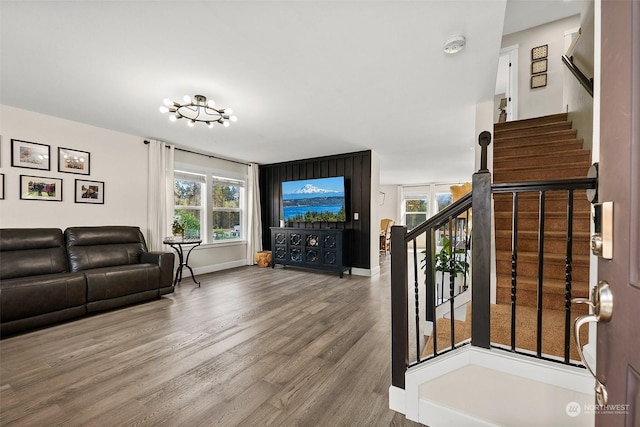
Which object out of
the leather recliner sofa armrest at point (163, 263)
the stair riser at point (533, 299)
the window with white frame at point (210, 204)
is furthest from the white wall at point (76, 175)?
the stair riser at point (533, 299)

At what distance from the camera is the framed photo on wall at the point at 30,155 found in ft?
10.7

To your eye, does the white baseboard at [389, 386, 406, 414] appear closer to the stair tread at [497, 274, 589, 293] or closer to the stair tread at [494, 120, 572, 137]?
the stair tread at [497, 274, 589, 293]

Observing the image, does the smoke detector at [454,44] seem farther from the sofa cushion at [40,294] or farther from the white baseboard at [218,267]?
the white baseboard at [218,267]

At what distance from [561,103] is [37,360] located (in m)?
7.07

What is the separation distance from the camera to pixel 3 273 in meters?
2.86

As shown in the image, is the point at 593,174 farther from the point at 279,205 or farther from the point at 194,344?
the point at 279,205

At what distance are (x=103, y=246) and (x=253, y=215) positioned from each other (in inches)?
119

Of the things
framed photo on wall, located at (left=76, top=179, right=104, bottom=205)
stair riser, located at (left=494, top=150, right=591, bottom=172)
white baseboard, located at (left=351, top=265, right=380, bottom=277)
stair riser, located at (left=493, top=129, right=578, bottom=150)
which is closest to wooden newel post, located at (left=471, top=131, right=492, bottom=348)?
stair riser, located at (left=494, top=150, right=591, bottom=172)

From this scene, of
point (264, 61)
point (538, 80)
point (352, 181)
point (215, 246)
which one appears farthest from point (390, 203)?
point (264, 61)

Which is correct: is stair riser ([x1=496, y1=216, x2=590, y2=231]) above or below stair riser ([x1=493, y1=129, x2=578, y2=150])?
below

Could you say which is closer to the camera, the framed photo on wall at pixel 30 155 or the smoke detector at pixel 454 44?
the smoke detector at pixel 454 44

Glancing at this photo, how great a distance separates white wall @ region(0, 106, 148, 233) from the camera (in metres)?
3.24

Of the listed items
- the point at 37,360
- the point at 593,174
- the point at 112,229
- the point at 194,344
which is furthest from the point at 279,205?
the point at 593,174

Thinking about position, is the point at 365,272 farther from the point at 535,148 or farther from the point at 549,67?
the point at 549,67
